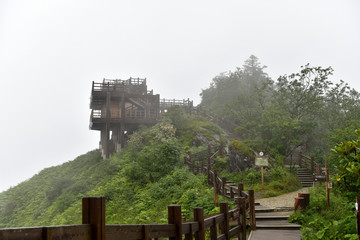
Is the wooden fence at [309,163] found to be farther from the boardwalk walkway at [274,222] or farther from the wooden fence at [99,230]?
the wooden fence at [99,230]

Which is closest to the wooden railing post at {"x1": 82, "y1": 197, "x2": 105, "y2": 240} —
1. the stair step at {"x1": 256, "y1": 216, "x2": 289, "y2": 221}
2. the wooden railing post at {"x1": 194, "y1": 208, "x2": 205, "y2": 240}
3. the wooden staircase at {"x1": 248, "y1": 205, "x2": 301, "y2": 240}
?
the wooden railing post at {"x1": 194, "y1": 208, "x2": 205, "y2": 240}

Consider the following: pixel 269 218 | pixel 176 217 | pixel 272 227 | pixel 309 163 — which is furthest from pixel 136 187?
pixel 176 217

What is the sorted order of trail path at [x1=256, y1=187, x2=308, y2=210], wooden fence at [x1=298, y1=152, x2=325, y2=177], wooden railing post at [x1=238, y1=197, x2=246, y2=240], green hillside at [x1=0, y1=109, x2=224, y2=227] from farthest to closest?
1. wooden fence at [x1=298, y1=152, x2=325, y2=177]
2. green hillside at [x1=0, y1=109, x2=224, y2=227]
3. trail path at [x1=256, y1=187, x2=308, y2=210]
4. wooden railing post at [x1=238, y1=197, x2=246, y2=240]

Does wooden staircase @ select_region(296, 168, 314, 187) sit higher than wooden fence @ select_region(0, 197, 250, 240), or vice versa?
wooden fence @ select_region(0, 197, 250, 240)

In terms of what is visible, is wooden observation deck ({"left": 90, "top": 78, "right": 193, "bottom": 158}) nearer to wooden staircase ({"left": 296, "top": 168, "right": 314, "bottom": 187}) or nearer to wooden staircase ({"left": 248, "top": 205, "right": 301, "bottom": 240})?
wooden staircase ({"left": 296, "top": 168, "right": 314, "bottom": 187})

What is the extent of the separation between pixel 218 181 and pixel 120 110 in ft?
66.6

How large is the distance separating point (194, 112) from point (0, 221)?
2374cm

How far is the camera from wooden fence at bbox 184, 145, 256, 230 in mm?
10971

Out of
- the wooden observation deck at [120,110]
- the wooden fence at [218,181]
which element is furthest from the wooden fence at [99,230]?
the wooden observation deck at [120,110]

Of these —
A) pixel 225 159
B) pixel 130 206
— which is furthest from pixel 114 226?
pixel 225 159

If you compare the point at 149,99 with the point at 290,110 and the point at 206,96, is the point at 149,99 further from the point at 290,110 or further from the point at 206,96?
the point at 206,96

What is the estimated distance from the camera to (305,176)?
23.4 meters

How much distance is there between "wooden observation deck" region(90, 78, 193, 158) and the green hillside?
2.06 metres

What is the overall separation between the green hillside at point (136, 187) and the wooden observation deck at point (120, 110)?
2.06m
